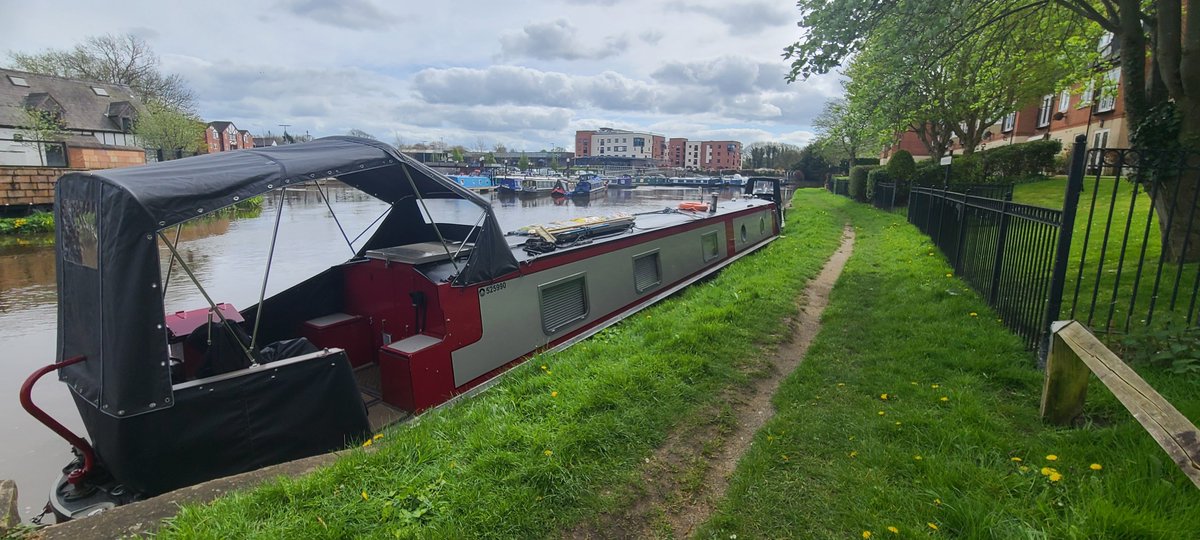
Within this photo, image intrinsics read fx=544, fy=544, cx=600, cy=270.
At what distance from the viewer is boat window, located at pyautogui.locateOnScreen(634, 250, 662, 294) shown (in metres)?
8.06

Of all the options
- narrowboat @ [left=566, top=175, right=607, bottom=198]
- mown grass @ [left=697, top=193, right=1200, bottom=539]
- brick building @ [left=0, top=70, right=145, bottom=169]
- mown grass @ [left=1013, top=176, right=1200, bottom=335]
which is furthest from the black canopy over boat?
narrowboat @ [left=566, top=175, right=607, bottom=198]

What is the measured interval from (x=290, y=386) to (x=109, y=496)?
1242 millimetres

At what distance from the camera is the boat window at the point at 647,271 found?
806 centimetres

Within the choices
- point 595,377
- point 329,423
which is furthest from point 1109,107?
point 329,423

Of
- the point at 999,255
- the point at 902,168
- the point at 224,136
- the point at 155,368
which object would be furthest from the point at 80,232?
the point at 224,136

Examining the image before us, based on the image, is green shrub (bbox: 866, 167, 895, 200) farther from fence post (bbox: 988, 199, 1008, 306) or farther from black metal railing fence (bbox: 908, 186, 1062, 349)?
fence post (bbox: 988, 199, 1008, 306)

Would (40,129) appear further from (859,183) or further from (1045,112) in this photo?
(1045,112)

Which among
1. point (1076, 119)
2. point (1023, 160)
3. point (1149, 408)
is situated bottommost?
point (1149, 408)

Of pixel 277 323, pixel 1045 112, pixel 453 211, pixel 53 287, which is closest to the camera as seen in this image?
pixel 277 323

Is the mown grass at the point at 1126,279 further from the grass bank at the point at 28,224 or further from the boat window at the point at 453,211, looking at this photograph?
the grass bank at the point at 28,224

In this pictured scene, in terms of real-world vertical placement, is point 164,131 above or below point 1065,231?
above

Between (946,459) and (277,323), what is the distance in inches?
228

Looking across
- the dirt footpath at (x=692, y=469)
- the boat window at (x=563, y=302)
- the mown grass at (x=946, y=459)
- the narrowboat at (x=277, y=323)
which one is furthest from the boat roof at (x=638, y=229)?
the mown grass at (x=946, y=459)

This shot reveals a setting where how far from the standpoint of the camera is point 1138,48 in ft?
19.0
